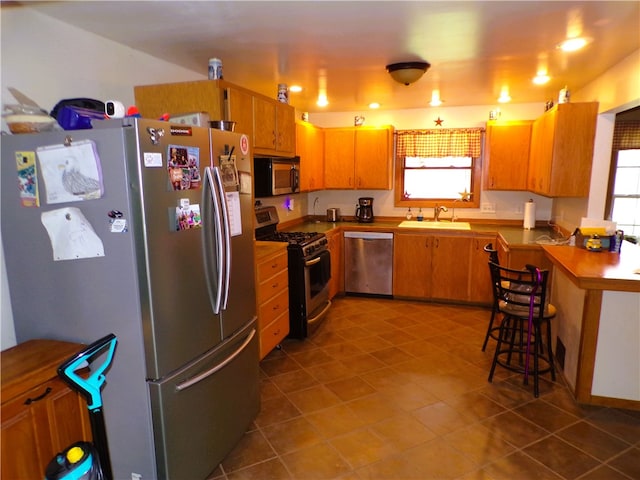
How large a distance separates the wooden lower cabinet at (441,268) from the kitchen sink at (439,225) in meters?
0.11

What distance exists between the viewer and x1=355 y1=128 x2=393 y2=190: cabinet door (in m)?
5.12

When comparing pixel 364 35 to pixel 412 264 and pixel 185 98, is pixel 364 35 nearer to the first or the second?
pixel 185 98

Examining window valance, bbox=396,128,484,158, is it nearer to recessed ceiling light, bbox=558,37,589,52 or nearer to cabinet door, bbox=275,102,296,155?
cabinet door, bbox=275,102,296,155

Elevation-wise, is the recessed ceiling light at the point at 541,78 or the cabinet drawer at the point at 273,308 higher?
the recessed ceiling light at the point at 541,78

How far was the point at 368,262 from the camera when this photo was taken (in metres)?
5.03

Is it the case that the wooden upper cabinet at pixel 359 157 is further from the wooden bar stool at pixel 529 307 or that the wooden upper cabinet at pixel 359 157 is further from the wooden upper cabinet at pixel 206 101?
the wooden bar stool at pixel 529 307

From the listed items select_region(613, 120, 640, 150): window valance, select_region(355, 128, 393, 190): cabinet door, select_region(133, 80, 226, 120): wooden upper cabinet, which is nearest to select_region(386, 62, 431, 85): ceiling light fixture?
select_region(133, 80, 226, 120): wooden upper cabinet

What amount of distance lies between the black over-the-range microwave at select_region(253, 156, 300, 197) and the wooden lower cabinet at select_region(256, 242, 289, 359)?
625mm

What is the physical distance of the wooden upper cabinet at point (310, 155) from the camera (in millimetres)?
4629

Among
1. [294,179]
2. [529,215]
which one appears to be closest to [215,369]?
[294,179]

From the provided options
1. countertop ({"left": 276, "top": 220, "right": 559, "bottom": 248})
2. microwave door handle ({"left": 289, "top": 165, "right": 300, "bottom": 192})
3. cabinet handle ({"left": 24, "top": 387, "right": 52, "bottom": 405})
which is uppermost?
microwave door handle ({"left": 289, "top": 165, "right": 300, "bottom": 192})

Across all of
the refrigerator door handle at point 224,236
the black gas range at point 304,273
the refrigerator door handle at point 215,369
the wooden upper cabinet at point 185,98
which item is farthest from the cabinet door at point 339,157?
the refrigerator door handle at point 224,236

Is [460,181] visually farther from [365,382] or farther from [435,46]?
[365,382]

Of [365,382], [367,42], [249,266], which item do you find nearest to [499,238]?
[365,382]
